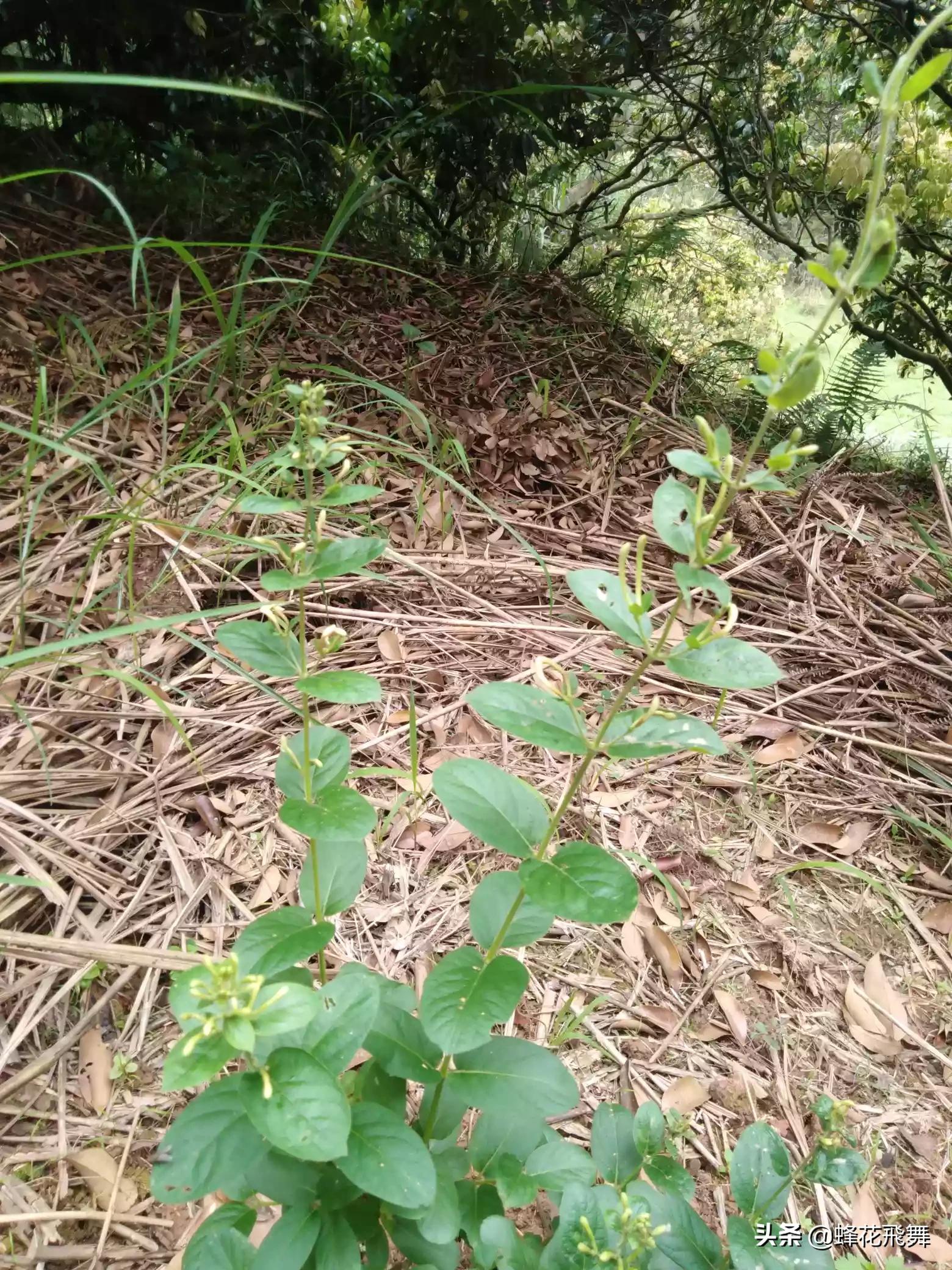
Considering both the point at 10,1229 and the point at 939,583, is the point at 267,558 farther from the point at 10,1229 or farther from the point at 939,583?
the point at 939,583

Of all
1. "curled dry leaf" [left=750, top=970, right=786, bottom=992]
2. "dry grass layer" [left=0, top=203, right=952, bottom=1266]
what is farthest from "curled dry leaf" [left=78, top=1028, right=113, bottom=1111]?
"curled dry leaf" [left=750, top=970, right=786, bottom=992]

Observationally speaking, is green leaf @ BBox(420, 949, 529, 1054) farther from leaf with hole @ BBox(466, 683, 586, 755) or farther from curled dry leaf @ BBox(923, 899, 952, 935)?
curled dry leaf @ BBox(923, 899, 952, 935)

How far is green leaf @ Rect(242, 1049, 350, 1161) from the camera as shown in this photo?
1.94 ft

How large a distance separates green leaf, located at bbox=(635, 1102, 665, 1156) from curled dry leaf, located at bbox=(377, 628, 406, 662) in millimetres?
1027

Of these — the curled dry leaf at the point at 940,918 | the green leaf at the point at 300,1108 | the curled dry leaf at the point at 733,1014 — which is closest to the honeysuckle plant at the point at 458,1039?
the green leaf at the point at 300,1108

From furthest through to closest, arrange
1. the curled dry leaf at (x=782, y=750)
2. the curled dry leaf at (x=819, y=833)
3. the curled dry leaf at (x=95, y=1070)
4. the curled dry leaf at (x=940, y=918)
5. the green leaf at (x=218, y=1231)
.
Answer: the curled dry leaf at (x=782, y=750) → the curled dry leaf at (x=819, y=833) → the curled dry leaf at (x=940, y=918) → the curled dry leaf at (x=95, y=1070) → the green leaf at (x=218, y=1231)

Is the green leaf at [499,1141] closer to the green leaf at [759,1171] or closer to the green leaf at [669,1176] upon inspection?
the green leaf at [669,1176]

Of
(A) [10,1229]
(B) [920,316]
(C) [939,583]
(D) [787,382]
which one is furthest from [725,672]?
(B) [920,316]

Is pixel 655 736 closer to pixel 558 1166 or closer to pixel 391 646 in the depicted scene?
pixel 558 1166

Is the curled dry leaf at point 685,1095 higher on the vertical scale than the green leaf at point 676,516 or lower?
lower

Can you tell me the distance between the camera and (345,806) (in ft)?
2.57

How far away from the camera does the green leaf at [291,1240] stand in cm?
71

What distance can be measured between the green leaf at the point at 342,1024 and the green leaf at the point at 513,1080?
0.18 m

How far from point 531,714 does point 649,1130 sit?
578 millimetres
